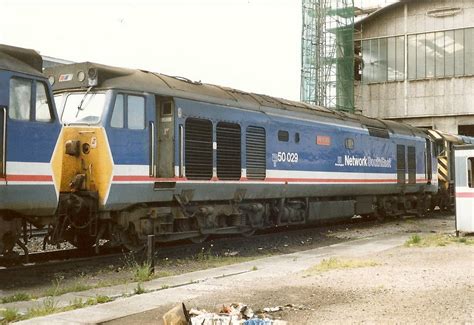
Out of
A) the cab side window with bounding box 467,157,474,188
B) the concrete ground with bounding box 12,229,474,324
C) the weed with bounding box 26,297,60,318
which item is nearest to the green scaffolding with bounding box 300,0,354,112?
the cab side window with bounding box 467,157,474,188

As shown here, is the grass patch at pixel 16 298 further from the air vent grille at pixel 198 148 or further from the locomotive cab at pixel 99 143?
the air vent grille at pixel 198 148

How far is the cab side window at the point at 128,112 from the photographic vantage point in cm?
1140

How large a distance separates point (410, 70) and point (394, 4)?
587 centimetres

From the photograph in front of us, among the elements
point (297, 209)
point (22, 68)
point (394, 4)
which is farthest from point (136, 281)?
point (394, 4)

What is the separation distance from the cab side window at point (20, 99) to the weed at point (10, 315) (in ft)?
10.9

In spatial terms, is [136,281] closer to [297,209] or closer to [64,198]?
[64,198]

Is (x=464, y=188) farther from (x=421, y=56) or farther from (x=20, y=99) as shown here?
(x=421, y=56)

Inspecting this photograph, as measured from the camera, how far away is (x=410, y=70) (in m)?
45.8

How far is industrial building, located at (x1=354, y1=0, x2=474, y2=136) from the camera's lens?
43969 millimetres

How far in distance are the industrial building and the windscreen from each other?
38.2 metres

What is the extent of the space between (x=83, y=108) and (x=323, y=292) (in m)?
6.11

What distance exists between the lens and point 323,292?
8.44 meters

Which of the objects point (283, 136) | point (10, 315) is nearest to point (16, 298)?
point (10, 315)

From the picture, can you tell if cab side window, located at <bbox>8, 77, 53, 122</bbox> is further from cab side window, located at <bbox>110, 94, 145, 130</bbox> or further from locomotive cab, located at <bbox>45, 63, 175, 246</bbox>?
cab side window, located at <bbox>110, 94, 145, 130</bbox>
